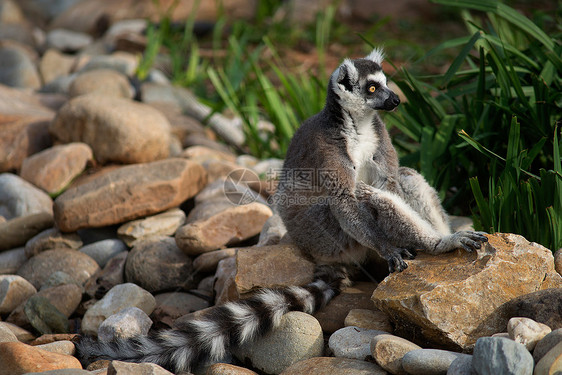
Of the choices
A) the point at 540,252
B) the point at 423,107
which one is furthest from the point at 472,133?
the point at 540,252

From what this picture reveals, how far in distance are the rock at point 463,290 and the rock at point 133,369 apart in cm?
133

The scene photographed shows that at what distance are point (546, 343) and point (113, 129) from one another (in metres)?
5.06

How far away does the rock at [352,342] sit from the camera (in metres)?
3.31

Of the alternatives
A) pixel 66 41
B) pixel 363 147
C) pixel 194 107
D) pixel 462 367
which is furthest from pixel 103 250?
pixel 66 41

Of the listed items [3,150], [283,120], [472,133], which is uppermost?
[472,133]

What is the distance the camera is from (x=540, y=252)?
3424 mm

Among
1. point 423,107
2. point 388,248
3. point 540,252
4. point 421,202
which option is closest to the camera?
point 540,252

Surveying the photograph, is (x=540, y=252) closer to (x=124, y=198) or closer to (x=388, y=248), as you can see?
(x=388, y=248)

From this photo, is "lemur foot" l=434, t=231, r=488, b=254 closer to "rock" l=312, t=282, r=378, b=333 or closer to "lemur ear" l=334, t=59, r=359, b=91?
"rock" l=312, t=282, r=378, b=333

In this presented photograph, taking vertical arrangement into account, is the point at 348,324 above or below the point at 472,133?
below

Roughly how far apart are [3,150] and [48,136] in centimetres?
55

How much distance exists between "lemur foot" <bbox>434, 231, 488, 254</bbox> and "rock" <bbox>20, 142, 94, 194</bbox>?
4.45 metres

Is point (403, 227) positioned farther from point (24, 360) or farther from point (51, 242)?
point (51, 242)

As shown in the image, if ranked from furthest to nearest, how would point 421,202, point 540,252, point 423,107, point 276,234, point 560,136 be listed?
point 423,107 < point 276,234 < point 560,136 < point 421,202 < point 540,252
